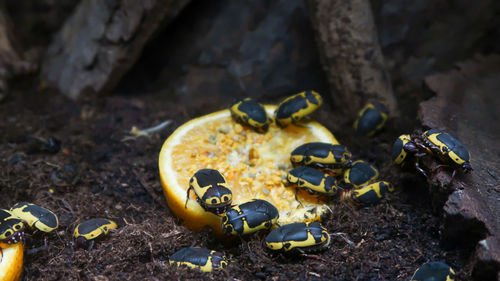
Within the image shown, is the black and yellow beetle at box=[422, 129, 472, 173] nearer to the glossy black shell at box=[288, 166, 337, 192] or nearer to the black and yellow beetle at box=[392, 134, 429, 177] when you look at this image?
the black and yellow beetle at box=[392, 134, 429, 177]

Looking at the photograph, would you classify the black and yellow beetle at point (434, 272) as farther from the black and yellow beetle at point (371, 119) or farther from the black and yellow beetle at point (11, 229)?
the black and yellow beetle at point (11, 229)

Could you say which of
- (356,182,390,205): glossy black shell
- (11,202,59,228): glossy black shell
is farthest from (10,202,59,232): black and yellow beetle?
(356,182,390,205): glossy black shell

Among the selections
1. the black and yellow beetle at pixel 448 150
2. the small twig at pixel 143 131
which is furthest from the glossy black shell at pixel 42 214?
the black and yellow beetle at pixel 448 150

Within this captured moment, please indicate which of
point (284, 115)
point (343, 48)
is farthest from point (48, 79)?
point (343, 48)

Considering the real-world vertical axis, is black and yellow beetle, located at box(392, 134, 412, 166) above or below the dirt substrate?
above

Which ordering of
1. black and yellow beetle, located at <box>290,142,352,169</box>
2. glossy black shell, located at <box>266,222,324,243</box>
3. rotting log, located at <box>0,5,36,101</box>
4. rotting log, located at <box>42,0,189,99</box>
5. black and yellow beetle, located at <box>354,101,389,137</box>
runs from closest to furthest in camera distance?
glossy black shell, located at <box>266,222,324,243</box> → black and yellow beetle, located at <box>290,142,352,169</box> → black and yellow beetle, located at <box>354,101,389,137</box> → rotting log, located at <box>42,0,189,99</box> → rotting log, located at <box>0,5,36,101</box>

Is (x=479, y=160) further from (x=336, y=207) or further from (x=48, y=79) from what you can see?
(x=48, y=79)
